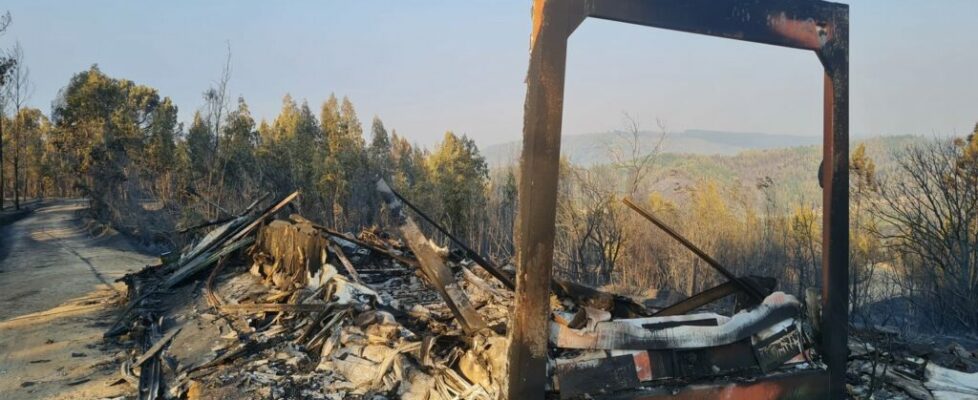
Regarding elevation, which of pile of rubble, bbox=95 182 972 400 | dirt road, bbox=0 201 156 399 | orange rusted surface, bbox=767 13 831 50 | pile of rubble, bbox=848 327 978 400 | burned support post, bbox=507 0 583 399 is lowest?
dirt road, bbox=0 201 156 399

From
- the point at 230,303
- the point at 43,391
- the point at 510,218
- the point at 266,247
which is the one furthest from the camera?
the point at 510,218

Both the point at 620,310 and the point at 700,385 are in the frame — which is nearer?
the point at 700,385

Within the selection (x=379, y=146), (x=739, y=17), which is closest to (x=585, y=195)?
(x=739, y=17)

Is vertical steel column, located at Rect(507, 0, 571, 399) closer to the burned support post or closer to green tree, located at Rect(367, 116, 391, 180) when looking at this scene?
the burned support post

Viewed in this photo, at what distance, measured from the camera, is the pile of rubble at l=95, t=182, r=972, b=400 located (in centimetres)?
291

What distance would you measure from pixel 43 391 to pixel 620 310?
5.29 m

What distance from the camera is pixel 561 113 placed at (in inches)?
98.4

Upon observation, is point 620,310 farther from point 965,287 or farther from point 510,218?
point 510,218

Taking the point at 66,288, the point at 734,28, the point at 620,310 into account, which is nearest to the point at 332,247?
the point at 620,310

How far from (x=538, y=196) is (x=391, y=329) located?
2476 millimetres

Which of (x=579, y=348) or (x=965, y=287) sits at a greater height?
(x=579, y=348)

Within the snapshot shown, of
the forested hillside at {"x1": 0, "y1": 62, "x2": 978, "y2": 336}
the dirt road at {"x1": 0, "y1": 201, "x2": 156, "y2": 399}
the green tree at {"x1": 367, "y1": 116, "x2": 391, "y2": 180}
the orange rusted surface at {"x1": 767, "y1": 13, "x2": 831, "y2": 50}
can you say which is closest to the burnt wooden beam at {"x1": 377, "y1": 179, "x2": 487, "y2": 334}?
the orange rusted surface at {"x1": 767, "y1": 13, "x2": 831, "y2": 50}

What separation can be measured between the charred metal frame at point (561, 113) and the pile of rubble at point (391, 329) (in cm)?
19

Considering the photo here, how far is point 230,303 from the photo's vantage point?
269 inches
